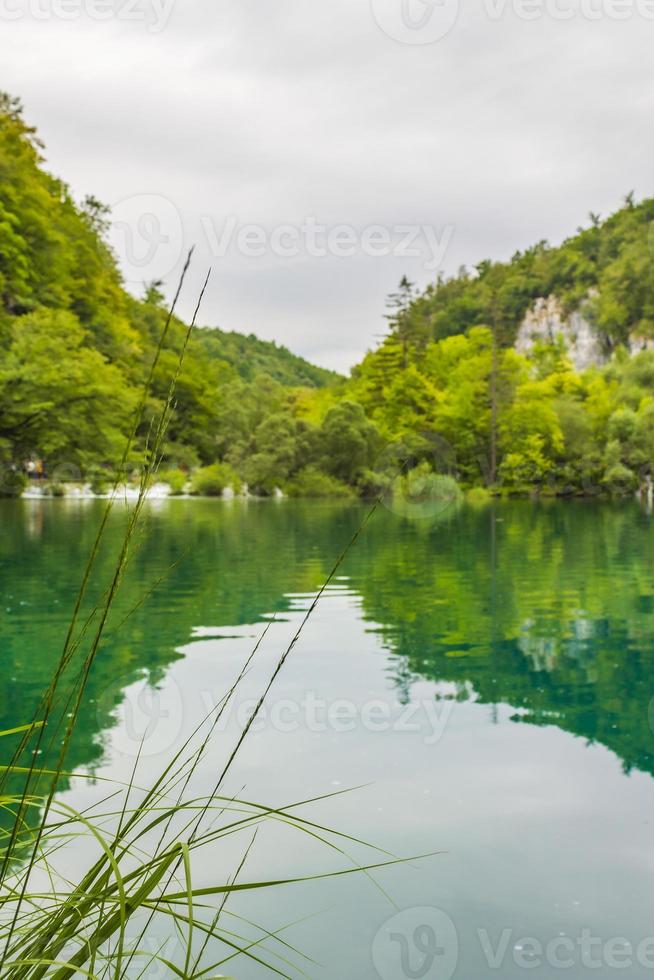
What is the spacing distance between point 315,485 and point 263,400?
15168 mm

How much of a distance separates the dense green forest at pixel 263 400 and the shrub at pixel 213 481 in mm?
105

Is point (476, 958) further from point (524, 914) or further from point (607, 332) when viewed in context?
point (607, 332)

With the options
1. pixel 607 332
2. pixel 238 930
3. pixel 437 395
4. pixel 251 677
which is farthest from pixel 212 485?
pixel 607 332

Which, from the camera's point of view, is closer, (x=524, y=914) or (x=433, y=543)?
(x=524, y=914)

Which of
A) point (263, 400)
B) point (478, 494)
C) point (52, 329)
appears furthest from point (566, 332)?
point (52, 329)

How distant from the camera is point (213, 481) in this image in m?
43.6

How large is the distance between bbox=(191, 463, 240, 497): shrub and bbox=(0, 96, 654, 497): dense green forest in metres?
0.10

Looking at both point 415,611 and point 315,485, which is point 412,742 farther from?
point 315,485

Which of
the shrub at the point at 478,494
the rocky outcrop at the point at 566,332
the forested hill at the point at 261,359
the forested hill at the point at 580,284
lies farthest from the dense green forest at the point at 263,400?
the forested hill at the point at 261,359

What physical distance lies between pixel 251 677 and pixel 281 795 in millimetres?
2107

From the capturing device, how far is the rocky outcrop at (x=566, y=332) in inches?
3268

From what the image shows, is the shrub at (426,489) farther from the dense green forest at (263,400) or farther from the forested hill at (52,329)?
the forested hill at (52,329)

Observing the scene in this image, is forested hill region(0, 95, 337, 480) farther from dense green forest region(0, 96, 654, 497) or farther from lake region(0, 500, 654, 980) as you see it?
lake region(0, 500, 654, 980)

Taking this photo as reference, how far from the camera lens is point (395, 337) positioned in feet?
163
